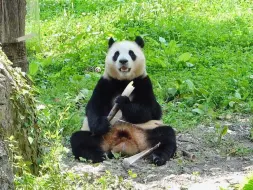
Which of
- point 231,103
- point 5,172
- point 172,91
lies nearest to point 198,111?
point 231,103

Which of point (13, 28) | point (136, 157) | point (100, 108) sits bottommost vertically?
point (136, 157)

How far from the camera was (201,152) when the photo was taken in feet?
23.3

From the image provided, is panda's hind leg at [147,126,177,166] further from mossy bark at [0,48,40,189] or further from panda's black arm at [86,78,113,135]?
mossy bark at [0,48,40,189]

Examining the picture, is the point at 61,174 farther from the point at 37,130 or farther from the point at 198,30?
the point at 198,30

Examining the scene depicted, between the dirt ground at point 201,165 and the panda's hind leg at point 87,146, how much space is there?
0.39ft

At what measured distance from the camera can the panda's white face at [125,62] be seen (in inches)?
282

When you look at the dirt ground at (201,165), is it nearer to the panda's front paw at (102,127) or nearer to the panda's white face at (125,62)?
the panda's front paw at (102,127)

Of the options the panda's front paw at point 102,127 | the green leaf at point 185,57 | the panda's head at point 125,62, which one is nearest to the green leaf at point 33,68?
the green leaf at point 185,57

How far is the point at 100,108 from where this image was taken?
7.07 meters

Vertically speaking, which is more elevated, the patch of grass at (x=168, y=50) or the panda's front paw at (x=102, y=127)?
the panda's front paw at (x=102, y=127)

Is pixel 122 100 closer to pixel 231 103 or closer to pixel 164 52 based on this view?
pixel 231 103

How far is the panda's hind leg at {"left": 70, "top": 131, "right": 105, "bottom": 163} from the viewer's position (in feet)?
22.1

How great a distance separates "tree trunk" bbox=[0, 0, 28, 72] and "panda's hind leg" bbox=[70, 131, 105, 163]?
1308mm

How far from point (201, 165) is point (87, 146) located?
4.03ft
